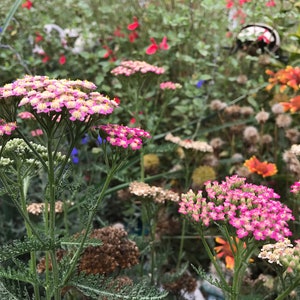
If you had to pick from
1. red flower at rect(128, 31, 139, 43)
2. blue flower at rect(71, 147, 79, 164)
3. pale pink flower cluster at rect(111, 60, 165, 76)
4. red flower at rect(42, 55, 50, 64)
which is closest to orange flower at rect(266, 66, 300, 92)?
pale pink flower cluster at rect(111, 60, 165, 76)

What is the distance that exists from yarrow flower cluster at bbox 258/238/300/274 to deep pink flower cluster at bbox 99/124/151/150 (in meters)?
0.36

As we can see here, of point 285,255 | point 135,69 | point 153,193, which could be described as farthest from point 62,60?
point 285,255

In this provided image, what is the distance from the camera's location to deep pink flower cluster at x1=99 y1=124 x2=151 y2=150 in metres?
1.24

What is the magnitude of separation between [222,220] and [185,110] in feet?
4.12

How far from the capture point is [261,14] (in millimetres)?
2348

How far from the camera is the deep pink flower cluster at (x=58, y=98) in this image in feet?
3.58

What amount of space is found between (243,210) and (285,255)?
0.14 m

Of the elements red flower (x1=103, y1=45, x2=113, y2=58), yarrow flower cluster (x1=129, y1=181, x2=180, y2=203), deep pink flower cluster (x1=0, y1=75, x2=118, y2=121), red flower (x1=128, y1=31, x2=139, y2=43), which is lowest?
yarrow flower cluster (x1=129, y1=181, x2=180, y2=203)

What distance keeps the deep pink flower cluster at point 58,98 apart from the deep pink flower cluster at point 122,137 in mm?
77

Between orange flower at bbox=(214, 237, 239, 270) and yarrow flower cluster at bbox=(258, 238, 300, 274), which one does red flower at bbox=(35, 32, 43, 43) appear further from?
yarrow flower cluster at bbox=(258, 238, 300, 274)

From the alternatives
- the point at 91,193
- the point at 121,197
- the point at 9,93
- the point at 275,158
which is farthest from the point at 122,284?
the point at 275,158

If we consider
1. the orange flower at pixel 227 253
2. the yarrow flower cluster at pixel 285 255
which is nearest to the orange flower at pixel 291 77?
the orange flower at pixel 227 253

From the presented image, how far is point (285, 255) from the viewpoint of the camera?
44.4 inches

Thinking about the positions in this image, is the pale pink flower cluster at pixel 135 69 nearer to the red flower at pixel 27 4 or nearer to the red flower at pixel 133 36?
the red flower at pixel 133 36
